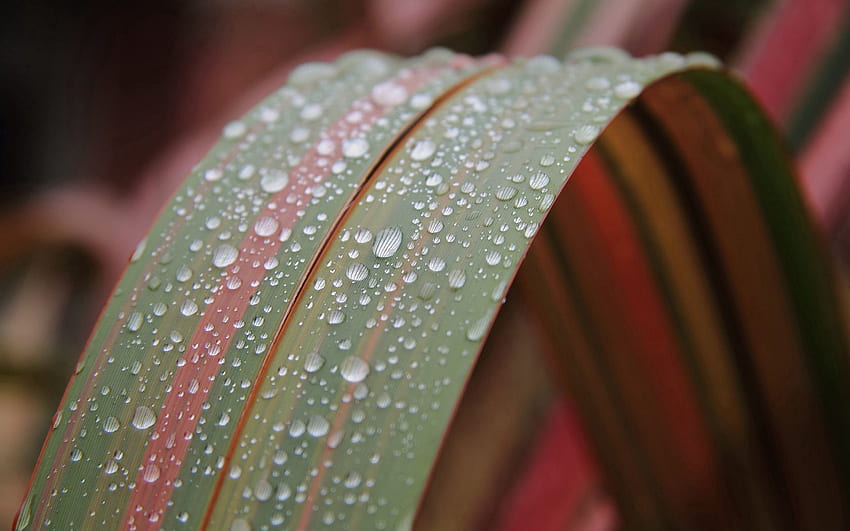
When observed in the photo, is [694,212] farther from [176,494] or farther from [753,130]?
[176,494]

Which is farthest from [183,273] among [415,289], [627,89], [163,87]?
[163,87]

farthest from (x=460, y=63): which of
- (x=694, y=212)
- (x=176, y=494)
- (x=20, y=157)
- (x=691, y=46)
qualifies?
(x=20, y=157)

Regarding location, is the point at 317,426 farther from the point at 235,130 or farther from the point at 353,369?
the point at 235,130

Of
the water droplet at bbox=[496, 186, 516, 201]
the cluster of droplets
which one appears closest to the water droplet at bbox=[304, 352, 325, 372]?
the cluster of droplets

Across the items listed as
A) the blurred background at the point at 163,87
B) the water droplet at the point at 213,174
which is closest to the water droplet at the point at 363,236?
the water droplet at the point at 213,174

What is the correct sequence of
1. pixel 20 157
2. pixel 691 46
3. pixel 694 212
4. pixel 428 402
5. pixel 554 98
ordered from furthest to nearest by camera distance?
1. pixel 20 157
2. pixel 691 46
3. pixel 694 212
4. pixel 554 98
5. pixel 428 402

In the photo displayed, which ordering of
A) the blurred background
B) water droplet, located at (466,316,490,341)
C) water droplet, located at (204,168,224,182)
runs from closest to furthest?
water droplet, located at (466,316,490,341)
water droplet, located at (204,168,224,182)
the blurred background

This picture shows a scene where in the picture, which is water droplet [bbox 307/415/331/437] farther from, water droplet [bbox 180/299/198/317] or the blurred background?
the blurred background
